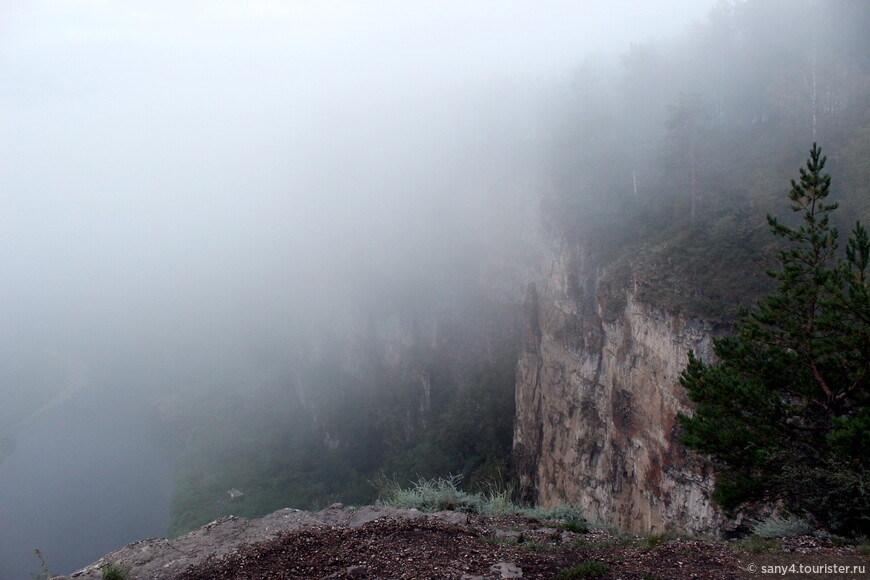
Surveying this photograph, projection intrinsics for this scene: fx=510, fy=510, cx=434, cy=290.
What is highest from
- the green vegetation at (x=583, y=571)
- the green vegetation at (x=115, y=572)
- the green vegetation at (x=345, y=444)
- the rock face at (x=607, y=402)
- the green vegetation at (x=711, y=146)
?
the green vegetation at (x=711, y=146)

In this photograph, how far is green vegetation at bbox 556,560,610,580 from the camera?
240 inches

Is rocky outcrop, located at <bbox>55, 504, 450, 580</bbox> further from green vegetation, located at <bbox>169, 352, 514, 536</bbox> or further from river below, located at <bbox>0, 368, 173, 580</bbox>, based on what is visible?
river below, located at <bbox>0, 368, 173, 580</bbox>

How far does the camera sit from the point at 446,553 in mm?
6941

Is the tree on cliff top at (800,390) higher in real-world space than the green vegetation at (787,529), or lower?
higher

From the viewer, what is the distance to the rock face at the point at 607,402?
64.7ft

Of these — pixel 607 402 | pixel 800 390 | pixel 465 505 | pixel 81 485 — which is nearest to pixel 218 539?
pixel 465 505

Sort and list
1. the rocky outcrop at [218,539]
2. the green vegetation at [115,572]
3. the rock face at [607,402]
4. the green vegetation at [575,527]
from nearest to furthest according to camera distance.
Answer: the green vegetation at [115,572], the rocky outcrop at [218,539], the green vegetation at [575,527], the rock face at [607,402]

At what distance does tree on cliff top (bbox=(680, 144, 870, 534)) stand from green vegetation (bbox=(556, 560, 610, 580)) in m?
3.60

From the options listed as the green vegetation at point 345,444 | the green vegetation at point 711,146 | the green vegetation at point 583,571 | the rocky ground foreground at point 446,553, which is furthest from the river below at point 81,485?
the green vegetation at point 583,571

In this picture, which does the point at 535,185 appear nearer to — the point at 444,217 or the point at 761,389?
the point at 444,217

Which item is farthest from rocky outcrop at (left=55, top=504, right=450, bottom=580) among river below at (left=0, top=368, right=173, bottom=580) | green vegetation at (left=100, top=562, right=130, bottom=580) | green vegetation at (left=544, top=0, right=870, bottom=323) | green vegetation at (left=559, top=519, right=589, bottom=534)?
river below at (left=0, top=368, right=173, bottom=580)

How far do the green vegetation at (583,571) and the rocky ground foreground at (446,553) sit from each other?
12 mm

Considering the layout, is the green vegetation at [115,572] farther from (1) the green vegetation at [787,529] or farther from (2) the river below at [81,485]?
(2) the river below at [81,485]

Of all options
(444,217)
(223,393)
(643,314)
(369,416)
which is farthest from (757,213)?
(223,393)
